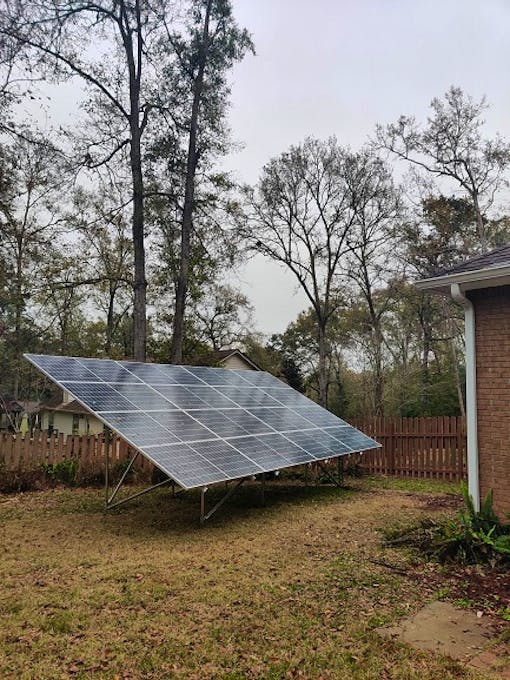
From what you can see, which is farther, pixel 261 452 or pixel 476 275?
pixel 261 452

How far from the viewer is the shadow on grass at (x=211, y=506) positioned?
7035mm

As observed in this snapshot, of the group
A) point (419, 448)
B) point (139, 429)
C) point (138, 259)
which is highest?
point (138, 259)

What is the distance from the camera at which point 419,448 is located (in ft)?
41.3

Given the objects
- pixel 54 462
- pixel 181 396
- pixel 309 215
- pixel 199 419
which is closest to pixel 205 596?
pixel 199 419

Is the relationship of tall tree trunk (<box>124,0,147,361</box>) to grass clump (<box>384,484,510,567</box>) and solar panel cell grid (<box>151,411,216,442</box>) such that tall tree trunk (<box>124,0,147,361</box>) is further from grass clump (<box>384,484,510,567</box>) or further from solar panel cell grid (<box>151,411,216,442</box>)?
grass clump (<box>384,484,510,567</box>)

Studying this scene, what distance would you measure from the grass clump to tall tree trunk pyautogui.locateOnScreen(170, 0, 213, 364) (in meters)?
9.55

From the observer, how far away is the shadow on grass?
23.1 ft

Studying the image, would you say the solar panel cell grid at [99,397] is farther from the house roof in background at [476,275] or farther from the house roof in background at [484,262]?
the house roof in background at [484,262]

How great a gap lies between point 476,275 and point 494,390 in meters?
1.43

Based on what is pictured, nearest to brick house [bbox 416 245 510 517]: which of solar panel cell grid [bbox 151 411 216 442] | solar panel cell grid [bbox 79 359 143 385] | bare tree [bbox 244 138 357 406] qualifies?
solar panel cell grid [bbox 151 411 216 442]

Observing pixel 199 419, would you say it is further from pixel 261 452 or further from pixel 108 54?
pixel 108 54

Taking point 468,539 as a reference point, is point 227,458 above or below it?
above

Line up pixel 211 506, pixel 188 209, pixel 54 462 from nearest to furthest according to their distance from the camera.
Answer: pixel 211 506 < pixel 54 462 < pixel 188 209

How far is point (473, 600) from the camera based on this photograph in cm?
422
